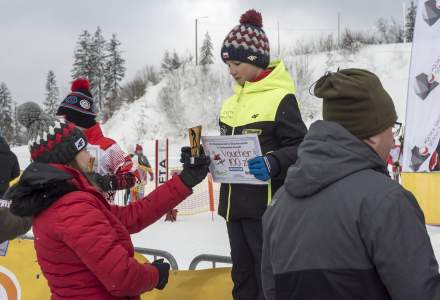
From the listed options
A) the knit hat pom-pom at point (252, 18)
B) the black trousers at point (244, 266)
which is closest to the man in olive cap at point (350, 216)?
the black trousers at point (244, 266)

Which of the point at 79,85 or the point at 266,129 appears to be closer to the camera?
the point at 266,129

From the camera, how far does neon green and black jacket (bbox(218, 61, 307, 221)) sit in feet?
10.2

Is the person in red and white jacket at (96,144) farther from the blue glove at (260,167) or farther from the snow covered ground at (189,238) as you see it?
the snow covered ground at (189,238)

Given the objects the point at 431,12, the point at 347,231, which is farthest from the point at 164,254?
the point at 431,12

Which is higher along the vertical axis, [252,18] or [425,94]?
[252,18]

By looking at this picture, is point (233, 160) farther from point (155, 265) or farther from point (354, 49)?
point (354, 49)

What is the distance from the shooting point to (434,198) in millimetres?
10125

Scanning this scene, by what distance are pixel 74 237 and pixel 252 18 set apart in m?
1.90

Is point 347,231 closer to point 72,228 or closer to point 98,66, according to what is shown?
point 72,228

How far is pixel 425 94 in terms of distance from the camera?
8.68 m

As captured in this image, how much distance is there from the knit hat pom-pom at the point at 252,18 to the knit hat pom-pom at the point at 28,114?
2.09m

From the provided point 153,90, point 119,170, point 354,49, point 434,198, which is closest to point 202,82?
point 153,90

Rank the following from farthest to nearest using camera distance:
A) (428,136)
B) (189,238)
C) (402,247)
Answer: (189,238)
(428,136)
(402,247)

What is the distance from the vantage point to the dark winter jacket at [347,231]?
1.53m
